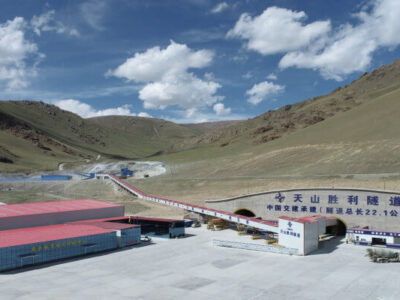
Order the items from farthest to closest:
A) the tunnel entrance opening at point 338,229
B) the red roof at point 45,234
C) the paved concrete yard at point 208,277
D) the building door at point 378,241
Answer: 1. the tunnel entrance opening at point 338,229
2. the building door at point 378,241
3. the red roof at point 45,234
4. the paved concrete yard at point 208,277

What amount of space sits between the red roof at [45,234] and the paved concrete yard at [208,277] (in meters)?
2.92

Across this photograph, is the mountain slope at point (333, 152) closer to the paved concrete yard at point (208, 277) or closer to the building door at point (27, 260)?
the paved concrete yard at point (208, 277)

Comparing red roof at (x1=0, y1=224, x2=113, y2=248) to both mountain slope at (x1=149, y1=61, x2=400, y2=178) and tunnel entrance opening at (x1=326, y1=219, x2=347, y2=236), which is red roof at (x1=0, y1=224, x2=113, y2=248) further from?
mountain slope at (x1=149, y1=61, x2=400, y2=178)

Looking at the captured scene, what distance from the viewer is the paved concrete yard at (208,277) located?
24766 mm

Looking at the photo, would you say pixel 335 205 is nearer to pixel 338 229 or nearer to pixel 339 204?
pixel 339 204

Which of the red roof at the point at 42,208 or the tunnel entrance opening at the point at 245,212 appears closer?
the red roof at the point at 42,208

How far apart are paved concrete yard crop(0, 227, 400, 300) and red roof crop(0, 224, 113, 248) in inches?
115

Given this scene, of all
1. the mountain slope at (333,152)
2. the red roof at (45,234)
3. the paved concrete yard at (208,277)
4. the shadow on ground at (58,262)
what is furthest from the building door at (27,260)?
the mountain slope at (333,152)

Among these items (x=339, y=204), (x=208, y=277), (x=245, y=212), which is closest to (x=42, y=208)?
(x=245, y=212)

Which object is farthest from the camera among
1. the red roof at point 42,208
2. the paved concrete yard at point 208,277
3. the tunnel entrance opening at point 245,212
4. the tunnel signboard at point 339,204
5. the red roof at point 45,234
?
the tunnel entrance opening at point 245,212

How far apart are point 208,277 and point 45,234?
17.4 meters

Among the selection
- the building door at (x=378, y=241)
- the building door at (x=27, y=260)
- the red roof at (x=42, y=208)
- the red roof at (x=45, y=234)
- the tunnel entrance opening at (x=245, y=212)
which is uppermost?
the red roof at (x=42, y=208)

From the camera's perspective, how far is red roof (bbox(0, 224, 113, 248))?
3288 centimetres

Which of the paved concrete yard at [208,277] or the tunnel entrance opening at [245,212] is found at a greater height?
the tunnel entrance opening at [245,212]
